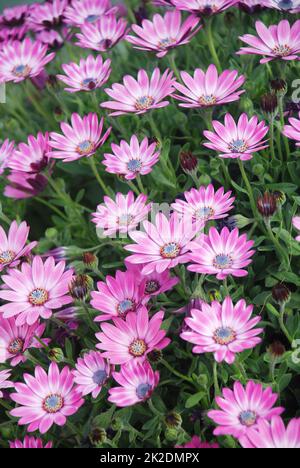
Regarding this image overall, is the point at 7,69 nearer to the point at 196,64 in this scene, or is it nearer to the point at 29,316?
A: the point at 196,64

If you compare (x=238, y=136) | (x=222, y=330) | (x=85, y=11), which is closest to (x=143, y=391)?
(x=222, y=330)

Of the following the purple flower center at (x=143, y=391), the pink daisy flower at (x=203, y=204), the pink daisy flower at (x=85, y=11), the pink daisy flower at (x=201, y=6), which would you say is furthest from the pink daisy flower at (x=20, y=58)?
the purple flower center at (x=143, y=391)

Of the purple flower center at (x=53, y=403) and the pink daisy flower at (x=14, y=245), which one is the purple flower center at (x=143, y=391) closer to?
the purple flower center at (x=53, y=403)

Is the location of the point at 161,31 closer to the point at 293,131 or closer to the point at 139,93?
the point at 139,93

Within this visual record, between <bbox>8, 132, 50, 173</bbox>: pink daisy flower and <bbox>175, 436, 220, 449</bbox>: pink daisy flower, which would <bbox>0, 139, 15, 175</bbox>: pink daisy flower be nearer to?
<bbox>8, 132, 50, 173</bbox>: pink daisy flower

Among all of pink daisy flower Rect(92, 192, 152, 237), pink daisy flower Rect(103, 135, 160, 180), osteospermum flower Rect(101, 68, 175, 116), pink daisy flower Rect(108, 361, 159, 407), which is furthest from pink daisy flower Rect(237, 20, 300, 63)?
pink daisy flower Rect(108, 361, 159, 407)
